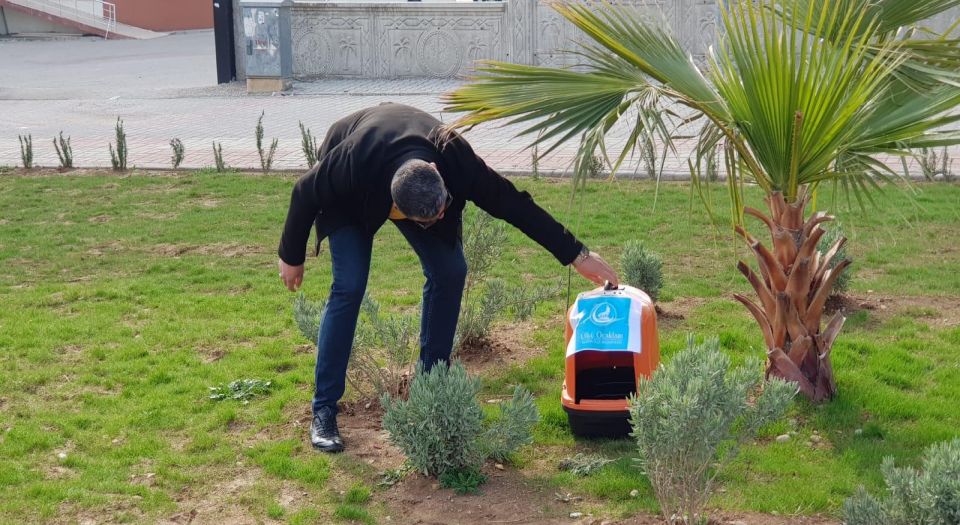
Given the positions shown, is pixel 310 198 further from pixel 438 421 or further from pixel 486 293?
pixel 486 293

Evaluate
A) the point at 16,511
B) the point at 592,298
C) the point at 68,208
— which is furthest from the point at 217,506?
the point at 68,208

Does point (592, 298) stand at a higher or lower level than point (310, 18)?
lower

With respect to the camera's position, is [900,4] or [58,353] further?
[58,353]

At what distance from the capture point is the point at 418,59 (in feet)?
68.2

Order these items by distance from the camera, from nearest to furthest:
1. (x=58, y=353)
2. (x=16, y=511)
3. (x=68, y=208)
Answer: (x=16, y=511), (x=58, y=353), (x=68, y=208)

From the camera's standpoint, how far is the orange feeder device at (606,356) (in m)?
4.80

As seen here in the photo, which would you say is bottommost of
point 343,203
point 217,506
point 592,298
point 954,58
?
point 217,506

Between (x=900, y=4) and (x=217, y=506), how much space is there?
374 cm

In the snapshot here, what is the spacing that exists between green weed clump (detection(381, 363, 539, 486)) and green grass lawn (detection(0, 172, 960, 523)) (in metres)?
0.26

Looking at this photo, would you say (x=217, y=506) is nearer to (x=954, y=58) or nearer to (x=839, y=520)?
(x=839, y=520)

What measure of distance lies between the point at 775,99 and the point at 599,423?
1605 millimetres

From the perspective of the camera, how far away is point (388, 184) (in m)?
4.45

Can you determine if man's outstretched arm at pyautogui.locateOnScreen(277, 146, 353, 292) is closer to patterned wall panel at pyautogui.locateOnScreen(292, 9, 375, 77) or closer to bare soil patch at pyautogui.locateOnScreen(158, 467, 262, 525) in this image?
bare soil patch at pyautogui.locateOnScreen(158, 467, 262, 525)

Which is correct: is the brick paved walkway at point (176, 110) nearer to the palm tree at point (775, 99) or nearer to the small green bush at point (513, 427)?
the palm tree at point (775, 99)
